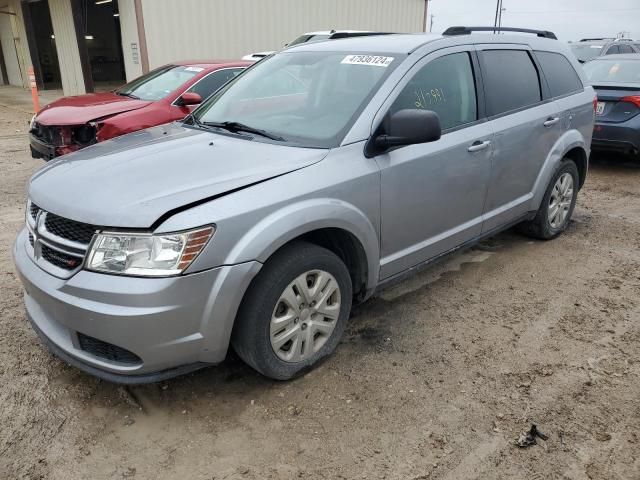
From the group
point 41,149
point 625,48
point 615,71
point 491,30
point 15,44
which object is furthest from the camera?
point 15,44

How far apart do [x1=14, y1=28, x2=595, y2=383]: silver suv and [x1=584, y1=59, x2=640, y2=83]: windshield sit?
4.49 meters

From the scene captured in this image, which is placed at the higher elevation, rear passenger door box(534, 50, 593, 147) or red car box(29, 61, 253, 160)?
rear passenger door box(534, 50, 593, 147)

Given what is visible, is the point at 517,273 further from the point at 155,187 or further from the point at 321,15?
the point at 321,15

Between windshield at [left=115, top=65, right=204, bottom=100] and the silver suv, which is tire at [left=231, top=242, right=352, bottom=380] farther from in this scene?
windshield at [left=115, top=65, right=204, bottom=100]

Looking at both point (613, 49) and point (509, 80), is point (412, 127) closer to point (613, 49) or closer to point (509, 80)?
point (509, 80)

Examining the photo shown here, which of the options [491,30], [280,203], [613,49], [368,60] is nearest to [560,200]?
[491,30]

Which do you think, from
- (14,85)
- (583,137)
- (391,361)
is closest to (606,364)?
(391,361)

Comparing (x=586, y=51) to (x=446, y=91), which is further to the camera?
(x=586, y=51)

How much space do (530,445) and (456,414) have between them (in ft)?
1.19

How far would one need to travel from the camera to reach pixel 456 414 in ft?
8.85

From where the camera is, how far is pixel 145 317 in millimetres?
2287

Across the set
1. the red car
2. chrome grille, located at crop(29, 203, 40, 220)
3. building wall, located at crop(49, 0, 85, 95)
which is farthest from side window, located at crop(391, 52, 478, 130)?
building wall, located at crop(49, 0, 85, 95)

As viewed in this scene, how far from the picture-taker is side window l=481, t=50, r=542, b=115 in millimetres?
3889

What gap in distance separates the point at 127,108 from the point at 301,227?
15.4 feet
